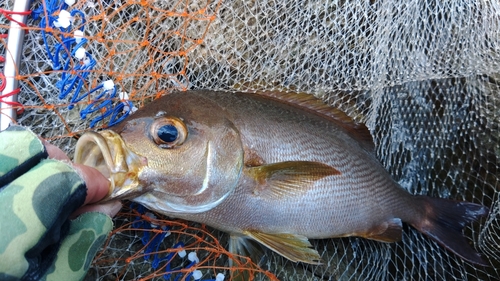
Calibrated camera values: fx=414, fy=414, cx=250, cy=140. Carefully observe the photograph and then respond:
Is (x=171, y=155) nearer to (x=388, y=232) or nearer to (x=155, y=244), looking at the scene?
(x=155, y=244)

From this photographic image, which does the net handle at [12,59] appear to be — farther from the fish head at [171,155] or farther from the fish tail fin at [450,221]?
the fish tail fin at [450,221]


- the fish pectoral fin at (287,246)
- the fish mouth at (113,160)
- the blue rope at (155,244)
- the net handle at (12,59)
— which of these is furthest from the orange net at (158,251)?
the net handle at (12,59)

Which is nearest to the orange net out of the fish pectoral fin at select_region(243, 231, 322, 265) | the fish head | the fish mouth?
the fish pectoral fin at select_region(243, 231, 322, 265)

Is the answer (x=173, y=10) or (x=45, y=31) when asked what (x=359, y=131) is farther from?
(x=45, y=31)

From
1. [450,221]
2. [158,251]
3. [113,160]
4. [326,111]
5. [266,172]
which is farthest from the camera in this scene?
[450,221]

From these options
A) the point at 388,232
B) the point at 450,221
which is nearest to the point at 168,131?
the point at 388,232

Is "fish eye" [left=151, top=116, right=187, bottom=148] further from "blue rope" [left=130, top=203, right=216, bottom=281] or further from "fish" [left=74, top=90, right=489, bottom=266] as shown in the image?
"blue rope" [left=130, top=203, right=216, bottom=281]

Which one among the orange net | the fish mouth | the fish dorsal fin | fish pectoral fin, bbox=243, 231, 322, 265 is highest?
the fish dorsal fin
